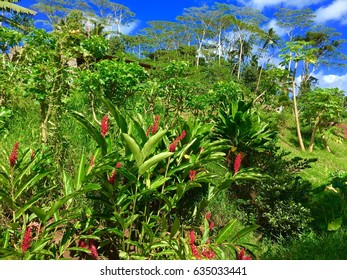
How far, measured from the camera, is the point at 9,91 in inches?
147

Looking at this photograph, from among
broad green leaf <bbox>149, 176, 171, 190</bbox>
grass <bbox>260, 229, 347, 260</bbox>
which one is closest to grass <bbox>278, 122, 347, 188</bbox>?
grass <bbox>260, 229, 347, 260</bbox>

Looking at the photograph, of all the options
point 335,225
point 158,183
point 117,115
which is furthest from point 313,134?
point 117,115

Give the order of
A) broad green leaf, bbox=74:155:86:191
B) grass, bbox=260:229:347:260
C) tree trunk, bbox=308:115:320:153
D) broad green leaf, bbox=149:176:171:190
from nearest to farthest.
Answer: broad green leaf, bbox=74:155:86:191 → broad green leaf, bbox=149:176:171:190 → grass, bbox=260:229:347:260 → tree trunk, bbox=308:115:320:153

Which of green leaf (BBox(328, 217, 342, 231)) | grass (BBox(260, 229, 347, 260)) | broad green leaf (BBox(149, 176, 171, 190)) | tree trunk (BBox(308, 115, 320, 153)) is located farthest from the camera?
tree trunk (BBox(308, 115, 320, 153))

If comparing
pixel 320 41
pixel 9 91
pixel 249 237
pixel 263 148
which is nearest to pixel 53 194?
pixel 9 91

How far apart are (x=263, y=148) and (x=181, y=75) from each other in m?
2.16

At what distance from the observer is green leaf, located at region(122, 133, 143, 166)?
185cm

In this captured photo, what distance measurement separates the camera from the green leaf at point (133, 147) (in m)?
1.85

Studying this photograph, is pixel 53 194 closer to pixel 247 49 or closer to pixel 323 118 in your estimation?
pixel 323 118

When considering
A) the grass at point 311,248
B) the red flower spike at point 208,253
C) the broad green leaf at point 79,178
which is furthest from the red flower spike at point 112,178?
the grass at point 311,248

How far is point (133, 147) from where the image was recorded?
190 centimetres

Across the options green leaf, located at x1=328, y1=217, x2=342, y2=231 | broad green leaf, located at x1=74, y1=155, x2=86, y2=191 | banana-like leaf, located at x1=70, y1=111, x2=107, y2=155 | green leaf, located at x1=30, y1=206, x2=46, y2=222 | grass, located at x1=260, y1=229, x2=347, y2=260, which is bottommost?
grass, located at x1=260, y1=229, x2=347, y2=260

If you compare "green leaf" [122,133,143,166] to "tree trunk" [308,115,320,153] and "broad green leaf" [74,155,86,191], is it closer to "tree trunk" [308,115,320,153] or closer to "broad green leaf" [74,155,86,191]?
"broad green leaf" [74,155,86,191]

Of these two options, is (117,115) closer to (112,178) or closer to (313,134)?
(112,178)
